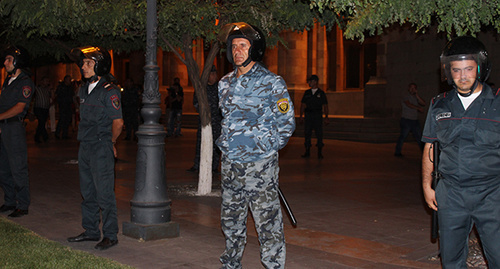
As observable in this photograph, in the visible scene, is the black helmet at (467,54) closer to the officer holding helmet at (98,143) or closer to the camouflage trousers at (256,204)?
the camouflage trousers at (256,204)

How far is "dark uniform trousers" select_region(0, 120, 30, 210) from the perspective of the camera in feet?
25.3

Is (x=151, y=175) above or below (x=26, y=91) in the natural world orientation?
below

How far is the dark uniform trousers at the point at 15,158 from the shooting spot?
7.72m

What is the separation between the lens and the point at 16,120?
775cm

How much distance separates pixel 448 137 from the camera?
406cm

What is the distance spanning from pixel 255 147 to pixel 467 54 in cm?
167

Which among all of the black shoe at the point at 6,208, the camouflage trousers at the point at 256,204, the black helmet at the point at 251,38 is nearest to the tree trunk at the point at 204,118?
the black shoe at the point at 6,208

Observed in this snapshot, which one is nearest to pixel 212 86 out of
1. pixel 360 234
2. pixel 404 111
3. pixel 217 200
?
Result: pixel 217 200

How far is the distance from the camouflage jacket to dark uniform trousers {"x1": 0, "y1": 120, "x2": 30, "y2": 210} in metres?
4.05

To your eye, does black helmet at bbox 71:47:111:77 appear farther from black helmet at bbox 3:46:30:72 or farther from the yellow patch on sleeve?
the yellow patch on sleeve

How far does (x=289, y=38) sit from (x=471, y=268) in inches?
926

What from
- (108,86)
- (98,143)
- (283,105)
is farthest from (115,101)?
(283,105)

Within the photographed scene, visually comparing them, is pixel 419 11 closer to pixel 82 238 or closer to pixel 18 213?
pixel 82 238

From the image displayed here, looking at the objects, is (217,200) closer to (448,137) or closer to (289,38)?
(448,137)
